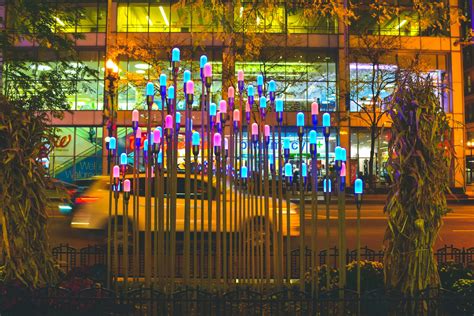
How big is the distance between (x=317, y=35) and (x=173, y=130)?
99.2 ft

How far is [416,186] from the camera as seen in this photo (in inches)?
181

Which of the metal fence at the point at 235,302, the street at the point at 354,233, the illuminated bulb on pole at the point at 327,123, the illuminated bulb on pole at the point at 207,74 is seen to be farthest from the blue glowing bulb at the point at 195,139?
the street at the point at 354,233

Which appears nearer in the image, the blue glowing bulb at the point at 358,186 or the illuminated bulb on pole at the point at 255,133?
the blue glowing bulb at the point at 358,186

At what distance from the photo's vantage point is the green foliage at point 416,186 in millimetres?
4605

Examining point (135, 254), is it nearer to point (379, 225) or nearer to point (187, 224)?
point (187, 224)

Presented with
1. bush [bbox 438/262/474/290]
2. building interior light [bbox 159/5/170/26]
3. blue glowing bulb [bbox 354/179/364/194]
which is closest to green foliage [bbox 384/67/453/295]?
blue glowing bulb [bbox 354/179/364/194]

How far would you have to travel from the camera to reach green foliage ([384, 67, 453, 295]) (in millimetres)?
4605

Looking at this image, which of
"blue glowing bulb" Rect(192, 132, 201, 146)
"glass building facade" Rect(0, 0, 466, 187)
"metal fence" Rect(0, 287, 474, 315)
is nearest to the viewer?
"metal fence" Rect(0, 287, 474, 315)

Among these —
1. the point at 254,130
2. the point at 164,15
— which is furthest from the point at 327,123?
the point at 164,15

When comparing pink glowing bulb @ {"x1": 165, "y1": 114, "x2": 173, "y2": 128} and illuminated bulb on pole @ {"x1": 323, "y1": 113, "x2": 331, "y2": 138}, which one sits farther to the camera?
pink glowing bulb @ {"x1": 165, "y1": 114, "x2": 173, "y2": 128}

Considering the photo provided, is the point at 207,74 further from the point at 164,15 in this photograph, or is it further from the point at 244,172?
the point at 164,15

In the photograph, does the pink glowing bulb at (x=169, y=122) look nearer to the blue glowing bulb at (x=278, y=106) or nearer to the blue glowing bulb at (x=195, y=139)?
the blue glowing bulb at (x=195, y=139)

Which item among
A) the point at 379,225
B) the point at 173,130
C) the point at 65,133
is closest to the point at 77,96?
the point at 65,133

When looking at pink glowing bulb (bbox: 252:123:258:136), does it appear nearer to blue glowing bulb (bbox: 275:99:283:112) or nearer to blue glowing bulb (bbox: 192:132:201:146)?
blue glowing bulb (bbox: 275:99:283:112)
